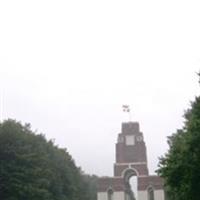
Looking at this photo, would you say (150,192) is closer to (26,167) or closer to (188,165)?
(26,167)

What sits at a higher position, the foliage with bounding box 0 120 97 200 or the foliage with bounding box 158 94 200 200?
the foliage with bounding box 0 120 97 200

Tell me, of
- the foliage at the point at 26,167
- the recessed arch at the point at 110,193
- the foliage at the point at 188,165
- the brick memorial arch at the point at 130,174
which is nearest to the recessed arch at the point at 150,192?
the brick memorial arch at the point at 130,174

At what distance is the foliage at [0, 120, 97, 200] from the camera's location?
4484 cm

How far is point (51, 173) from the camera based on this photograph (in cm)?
5122

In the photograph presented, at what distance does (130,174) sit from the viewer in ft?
237

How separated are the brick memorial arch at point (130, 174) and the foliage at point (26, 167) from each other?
14693 millimetres

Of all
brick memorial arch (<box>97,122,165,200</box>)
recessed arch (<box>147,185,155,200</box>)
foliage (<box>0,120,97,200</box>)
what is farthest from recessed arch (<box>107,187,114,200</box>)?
foliage (<box>0,120,97,200</box>)

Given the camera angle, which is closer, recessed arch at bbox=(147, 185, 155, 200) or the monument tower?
the monument tower

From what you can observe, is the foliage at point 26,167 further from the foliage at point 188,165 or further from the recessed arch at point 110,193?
the foliage at point 188,165

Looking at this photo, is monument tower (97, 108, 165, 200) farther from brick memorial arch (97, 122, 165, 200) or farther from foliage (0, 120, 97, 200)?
foliage (0, 120, 97, 200)

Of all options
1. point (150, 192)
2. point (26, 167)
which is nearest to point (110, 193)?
point (150, 192)

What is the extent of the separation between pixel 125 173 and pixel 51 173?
2106 centimetres

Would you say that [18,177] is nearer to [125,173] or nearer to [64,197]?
[64,197]

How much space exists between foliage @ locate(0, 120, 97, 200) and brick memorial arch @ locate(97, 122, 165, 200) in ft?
48.2
